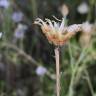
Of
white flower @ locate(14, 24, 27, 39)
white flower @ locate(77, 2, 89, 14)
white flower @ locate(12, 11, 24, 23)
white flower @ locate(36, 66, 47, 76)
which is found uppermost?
white flower @ locate(77, 2, 89, 14)

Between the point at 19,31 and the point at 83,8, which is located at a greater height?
the point at 83,8

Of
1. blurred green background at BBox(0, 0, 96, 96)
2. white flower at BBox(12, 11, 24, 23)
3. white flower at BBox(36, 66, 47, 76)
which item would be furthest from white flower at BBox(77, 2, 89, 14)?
white flower at BBox(36, 66, 47, 76)

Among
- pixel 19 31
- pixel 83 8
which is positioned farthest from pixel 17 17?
pixel 83 8

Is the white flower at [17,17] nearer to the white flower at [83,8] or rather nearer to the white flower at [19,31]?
the white flower at [19,31]

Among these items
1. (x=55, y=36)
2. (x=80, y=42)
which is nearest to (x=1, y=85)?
(x=80, y=42)

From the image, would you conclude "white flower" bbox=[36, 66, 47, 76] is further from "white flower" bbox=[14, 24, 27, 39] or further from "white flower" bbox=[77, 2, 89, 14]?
"white flower" bbox=[77, 2, 89, 14]

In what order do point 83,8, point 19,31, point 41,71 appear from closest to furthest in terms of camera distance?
point 41,71, point 19,31, point 83,8

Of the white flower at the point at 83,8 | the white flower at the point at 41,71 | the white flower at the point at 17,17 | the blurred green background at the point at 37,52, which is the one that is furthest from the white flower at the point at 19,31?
the white flower at the point at 83,8

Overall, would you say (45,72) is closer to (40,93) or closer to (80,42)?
(40,93)

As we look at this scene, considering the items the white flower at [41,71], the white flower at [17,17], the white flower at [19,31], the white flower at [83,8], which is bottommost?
the white flower at [41,71]

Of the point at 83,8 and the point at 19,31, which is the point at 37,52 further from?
the point at 83,8
